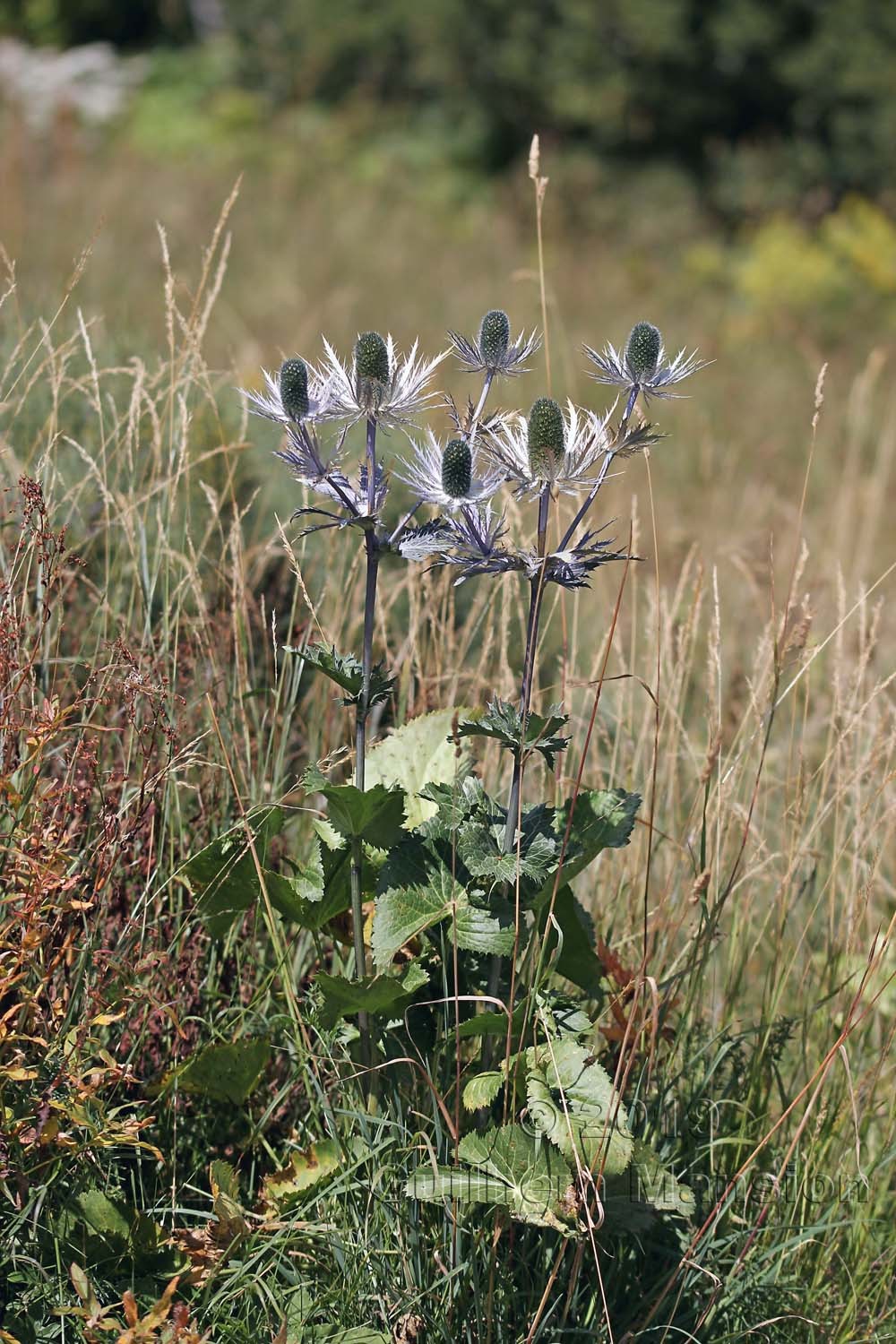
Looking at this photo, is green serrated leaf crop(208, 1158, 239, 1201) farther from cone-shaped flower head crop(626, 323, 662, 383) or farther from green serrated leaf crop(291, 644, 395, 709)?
cone-shaped flower head crop(626, 323, 662, 383)

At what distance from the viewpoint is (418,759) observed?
1.76 metres

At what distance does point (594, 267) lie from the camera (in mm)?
10078

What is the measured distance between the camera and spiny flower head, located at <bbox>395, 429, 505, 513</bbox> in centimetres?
136

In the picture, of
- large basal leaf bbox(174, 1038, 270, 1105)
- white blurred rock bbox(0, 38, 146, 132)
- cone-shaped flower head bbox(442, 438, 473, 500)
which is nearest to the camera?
cone-shaped flower head bbox(442, 438, 473, 500)

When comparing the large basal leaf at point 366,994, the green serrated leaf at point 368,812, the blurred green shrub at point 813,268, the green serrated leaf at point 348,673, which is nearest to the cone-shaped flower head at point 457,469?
the green serrated leaf at point 348,673

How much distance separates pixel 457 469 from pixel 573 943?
0.66m

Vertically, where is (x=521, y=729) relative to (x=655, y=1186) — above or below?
above

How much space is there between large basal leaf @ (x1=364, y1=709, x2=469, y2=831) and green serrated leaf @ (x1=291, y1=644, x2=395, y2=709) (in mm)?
279

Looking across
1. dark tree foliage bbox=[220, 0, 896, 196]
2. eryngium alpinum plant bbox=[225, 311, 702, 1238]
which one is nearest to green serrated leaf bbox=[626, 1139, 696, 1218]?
eryngium alpinum plant bbox=[225, 311, 702, 1238]

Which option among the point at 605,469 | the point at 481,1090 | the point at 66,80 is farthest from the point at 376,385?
the point at 66,80

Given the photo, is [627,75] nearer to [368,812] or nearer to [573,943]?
[573,943]

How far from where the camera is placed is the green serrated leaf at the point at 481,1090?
1483 mm

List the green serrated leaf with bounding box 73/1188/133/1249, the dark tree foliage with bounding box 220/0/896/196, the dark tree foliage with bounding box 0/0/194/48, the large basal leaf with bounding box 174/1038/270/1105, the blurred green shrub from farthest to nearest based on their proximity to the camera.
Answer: the dark tree foliage with bounding box 0/0/194/48
the dark tree foliage with bounding box 220/0/896/196
the blurred green shrub
the large basal leaf with bounding box 174/1038/270/1105
the green serrated leaf with bounding box 73/1188/133/1249

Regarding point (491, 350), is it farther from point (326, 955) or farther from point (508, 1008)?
point (326, 955)
